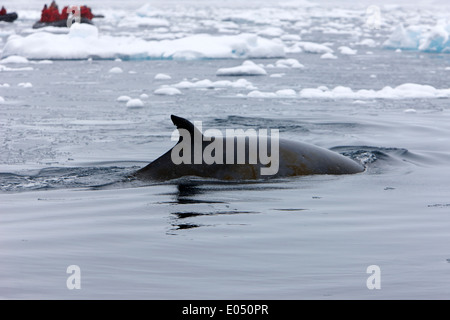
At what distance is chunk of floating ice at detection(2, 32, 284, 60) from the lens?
26312 mm

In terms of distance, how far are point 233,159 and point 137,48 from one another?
2082 centimetres

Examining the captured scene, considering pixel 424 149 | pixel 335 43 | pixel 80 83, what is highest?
pixel 335 43

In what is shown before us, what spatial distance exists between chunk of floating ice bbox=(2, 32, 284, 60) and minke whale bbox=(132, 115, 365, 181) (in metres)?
19.7

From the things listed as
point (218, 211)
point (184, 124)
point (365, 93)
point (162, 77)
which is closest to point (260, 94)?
point (365, 93)

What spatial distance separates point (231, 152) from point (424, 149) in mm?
3743

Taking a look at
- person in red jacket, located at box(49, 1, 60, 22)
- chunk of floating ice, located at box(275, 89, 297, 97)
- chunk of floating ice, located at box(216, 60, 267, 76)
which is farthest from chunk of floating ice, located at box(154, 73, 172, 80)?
person in red jacket, located at box(49, 1, 60, 22)

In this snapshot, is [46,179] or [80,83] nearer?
[46,179]

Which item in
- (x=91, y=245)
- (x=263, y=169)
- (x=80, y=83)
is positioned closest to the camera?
(x=91, y=245)

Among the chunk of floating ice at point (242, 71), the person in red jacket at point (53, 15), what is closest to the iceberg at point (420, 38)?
the chunk of floating ice at point (242, 71)

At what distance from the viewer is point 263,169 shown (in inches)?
269

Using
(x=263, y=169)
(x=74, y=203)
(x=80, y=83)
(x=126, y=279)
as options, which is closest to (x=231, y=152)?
(x=263, y=169)

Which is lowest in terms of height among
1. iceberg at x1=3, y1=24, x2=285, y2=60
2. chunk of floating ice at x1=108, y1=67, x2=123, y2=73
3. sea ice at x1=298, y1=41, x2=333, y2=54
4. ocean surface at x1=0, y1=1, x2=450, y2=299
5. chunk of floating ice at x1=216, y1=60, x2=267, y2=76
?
ocean surface at x1=0, y1=1, x2=450, y2=299

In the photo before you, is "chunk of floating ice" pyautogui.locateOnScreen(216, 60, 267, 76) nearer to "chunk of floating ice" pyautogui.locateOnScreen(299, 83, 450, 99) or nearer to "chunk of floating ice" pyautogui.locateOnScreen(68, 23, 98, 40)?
"chunk of floating ice" pyautogui.locateOnScreen(299, 83, 450, 99)
